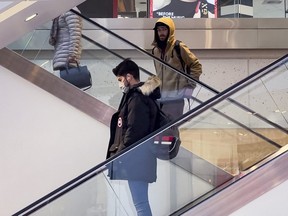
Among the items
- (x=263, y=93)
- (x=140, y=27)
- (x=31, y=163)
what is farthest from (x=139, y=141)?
(x=140, y=27)

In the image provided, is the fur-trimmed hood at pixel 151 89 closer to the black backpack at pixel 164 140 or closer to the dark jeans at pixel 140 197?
the black backpack at pixel 164 140

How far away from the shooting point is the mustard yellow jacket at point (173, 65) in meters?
6.62

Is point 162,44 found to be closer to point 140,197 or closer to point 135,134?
point 135,134

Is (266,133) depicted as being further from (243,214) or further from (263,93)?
(243,214)

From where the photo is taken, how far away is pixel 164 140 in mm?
5234

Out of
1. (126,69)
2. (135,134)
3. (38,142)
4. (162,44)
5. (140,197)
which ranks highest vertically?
(126,69)

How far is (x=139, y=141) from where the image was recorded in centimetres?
507

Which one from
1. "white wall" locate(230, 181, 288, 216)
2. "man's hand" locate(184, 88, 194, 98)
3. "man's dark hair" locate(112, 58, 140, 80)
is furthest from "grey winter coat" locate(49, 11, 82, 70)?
"white wall" locate(230, 181, 288, 216)

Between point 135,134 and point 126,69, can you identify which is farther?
point 126,69

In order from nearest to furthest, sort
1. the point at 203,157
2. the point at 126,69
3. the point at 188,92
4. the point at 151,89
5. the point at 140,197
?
the point at 140,197
the point at 126,69
the point at 151,89
the point at 203,157
the point at 188,92

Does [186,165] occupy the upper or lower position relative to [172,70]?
lower

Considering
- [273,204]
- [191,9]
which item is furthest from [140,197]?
[191,9]

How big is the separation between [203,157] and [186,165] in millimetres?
313

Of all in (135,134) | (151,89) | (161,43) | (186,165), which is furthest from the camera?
(161,43)
